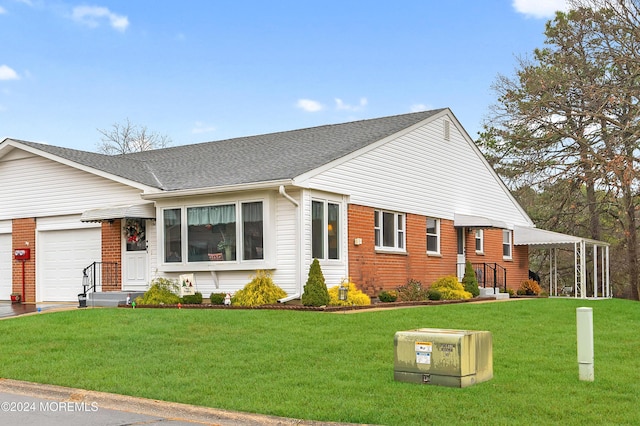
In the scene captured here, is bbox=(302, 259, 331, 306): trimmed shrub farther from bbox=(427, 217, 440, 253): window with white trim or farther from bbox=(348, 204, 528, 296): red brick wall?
bbox=(427, 217, 440, 253): window with white trim

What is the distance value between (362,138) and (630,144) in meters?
15.1

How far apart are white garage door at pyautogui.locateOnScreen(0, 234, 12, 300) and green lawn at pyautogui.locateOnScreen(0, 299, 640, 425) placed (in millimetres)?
8775

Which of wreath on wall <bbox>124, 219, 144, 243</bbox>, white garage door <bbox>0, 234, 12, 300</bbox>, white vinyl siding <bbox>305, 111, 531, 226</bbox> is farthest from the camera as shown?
white garage door <bbox>0, 234, 12, 300</bbox>

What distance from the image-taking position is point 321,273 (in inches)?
721

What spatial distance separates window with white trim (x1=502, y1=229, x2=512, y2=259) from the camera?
31.2 m

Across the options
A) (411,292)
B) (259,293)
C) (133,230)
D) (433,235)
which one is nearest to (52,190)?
(133,230)

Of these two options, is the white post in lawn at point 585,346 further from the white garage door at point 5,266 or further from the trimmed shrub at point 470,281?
the white garage door at point 5,266

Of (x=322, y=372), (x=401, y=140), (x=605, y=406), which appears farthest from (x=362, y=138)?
(x=605, y=406)

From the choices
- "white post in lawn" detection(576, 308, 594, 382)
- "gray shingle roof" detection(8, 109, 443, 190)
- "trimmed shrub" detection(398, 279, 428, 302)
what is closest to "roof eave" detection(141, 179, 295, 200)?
"gray shingle roof" detection(8, 109, 443, 190)

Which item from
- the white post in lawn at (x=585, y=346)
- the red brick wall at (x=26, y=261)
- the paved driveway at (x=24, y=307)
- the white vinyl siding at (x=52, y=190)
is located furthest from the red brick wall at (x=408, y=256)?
the white post in lawn at (x=585, y=346)

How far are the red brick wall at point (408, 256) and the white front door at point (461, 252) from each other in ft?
0.69

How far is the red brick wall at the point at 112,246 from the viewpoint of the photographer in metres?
22.2

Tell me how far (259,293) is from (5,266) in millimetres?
10341

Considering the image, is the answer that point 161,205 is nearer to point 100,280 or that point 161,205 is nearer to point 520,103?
point 100,280
